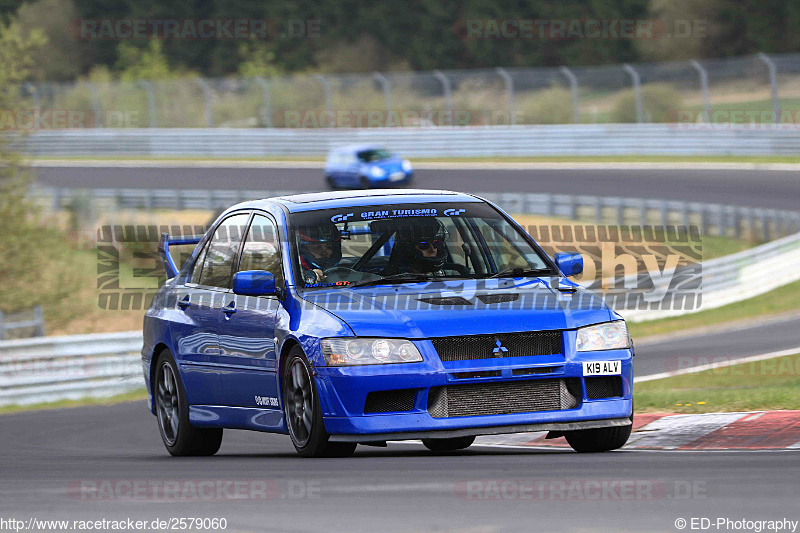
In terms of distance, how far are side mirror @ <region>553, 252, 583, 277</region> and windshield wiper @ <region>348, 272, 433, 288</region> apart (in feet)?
2.89

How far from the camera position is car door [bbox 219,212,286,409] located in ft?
27.7

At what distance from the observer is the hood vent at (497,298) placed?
26.1 feet

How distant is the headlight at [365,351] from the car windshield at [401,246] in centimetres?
77

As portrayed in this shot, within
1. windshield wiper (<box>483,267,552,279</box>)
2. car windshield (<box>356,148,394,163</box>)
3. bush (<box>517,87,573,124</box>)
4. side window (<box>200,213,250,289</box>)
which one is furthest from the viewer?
bush (<box>517,87,573,124</box>)

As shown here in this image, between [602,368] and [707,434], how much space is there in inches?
57.9

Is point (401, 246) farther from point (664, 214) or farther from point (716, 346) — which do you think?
point (664, 214)

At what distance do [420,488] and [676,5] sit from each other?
68.9m

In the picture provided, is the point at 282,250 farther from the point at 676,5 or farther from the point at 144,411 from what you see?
the point at 676,5

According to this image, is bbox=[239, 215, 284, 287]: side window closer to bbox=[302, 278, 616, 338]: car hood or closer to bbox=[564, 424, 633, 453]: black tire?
bbox=[302, 278, 616, 338]: car hood

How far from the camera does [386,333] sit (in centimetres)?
767

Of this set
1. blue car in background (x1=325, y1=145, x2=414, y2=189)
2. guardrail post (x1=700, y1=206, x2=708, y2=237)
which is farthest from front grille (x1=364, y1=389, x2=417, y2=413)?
blue car in background (x1=325, y1=145, x2=414, y2=189)

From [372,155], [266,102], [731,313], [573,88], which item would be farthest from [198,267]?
[266,102]

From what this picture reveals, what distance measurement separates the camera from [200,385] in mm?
9352

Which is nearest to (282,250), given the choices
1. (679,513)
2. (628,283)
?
(679,513)
